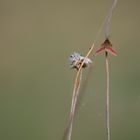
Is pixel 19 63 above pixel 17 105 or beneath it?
above

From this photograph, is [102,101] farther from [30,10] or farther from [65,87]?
[30,10]

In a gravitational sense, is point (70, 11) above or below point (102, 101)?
above

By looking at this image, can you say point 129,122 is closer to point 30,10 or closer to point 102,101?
point 102,101

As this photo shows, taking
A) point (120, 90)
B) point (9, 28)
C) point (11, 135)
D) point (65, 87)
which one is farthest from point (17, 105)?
point (120, 90)

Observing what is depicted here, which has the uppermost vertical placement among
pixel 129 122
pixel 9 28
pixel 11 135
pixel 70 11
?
pixel 70 11

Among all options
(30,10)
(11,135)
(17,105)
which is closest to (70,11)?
(30,10)

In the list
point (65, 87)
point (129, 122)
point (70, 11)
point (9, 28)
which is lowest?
point (129, 122)
